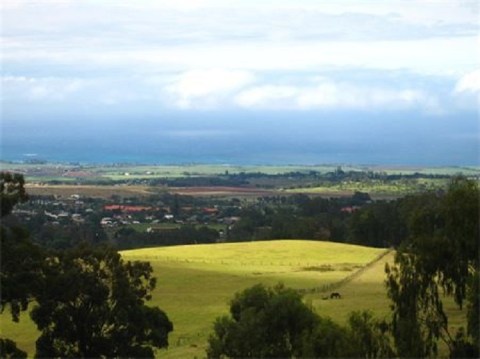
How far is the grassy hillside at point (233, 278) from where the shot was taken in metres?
39.8

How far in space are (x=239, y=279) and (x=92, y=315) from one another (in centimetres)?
2727

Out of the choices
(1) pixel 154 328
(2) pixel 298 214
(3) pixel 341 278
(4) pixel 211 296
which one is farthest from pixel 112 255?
(2) pixel 298 214

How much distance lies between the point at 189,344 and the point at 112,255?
21.9 ft

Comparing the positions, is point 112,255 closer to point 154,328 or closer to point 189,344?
point 154,328

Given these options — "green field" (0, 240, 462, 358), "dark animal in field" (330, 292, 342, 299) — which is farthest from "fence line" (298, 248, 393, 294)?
"dark animal in field" (330, 292, 342, 299)

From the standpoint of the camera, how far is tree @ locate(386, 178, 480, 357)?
102ft

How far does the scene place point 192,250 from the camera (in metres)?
77.2

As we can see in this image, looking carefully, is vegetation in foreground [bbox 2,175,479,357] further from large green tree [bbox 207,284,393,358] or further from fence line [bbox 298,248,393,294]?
fence line [bbox 298,248,393,294]

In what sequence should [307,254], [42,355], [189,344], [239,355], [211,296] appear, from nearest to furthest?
[239,355], [42,355], [189,344], [211,296], [307,254]

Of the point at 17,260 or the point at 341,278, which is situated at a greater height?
the point at 17,260

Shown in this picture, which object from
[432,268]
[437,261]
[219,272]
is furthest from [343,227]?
[437,261]

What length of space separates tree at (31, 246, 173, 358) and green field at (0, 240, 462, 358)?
323 cm

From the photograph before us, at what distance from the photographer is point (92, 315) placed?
98.4 ft

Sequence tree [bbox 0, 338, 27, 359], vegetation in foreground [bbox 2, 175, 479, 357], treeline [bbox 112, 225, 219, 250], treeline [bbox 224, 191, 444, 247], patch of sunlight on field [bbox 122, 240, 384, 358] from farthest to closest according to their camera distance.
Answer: treeline [bbox 112, 225, 219, 250], treeline [bbox 224, 191, 444, 247], patch of sunlight on field [bbox 122, 240, 384, 358], vegetation in foreground [bbox 2, 175, 479, 357], tree [bbox 0, 338, 27, 359]
